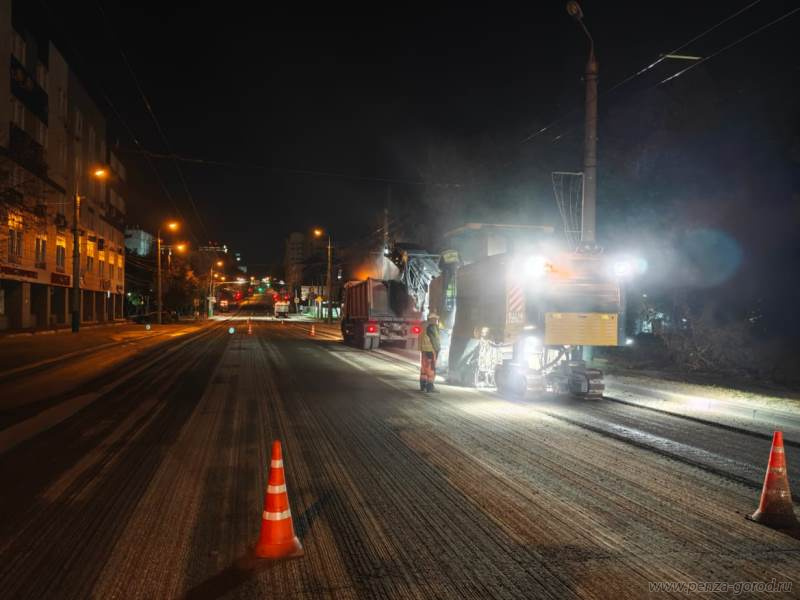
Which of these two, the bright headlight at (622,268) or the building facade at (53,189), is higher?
the building facade at (53,189)

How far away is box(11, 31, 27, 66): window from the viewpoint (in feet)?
117

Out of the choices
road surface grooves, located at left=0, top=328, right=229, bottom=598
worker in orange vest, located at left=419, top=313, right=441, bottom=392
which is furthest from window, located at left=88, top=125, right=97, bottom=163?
worker in orange vest, located at left=419, top=313, right=441, bottom=392

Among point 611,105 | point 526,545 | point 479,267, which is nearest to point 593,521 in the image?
point 526,545

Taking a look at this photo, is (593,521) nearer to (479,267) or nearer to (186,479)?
A: (186,479)

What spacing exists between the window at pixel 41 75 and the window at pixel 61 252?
983 cm

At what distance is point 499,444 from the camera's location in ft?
28.9

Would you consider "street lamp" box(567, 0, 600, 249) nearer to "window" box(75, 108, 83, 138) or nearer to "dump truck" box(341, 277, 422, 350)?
"dump truck" box(341, 277, 422, 350)

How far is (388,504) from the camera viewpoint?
6.12 metres

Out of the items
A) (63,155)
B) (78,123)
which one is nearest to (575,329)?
(63,155)

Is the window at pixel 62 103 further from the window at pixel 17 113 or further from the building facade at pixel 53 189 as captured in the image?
the window at pixel 17 113

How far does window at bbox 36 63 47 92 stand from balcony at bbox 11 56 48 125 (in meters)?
0.41

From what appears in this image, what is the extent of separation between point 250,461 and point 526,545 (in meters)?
3.73

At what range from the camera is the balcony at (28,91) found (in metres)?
35.6

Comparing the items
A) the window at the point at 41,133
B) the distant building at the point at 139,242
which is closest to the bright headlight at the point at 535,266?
the window at the point at 41,133
